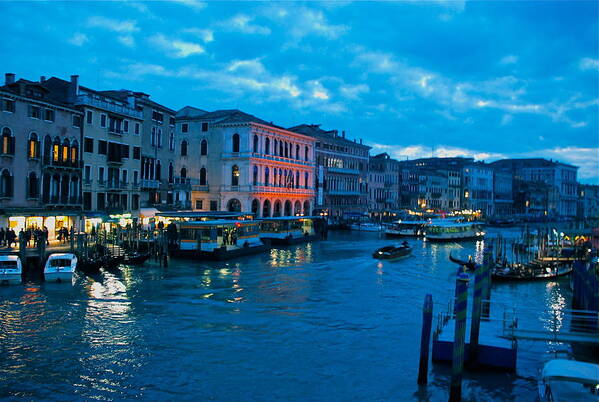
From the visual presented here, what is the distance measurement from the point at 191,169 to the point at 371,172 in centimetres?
3138

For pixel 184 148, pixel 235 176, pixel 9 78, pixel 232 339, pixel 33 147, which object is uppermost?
pixel 9 78

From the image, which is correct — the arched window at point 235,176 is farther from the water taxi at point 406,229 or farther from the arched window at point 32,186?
the arched window at point 32,186

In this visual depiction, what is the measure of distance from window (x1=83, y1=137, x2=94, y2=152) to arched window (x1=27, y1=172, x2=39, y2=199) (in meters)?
4.02

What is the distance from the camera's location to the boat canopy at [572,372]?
9.81 m

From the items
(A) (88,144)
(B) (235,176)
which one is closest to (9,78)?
(A) (88,144)

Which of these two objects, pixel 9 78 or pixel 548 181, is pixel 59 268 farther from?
pixel 548 181

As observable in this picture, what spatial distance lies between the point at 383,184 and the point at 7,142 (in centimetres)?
5456

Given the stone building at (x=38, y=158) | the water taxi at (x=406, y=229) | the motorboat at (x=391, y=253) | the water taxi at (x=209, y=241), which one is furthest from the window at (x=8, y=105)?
the water taxi at (x=406, y=229)

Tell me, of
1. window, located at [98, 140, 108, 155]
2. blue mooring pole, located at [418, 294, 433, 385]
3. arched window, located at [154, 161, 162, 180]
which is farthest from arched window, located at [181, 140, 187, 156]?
blue mooring pole, located at [418, 294, 433, 385]

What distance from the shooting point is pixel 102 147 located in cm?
3281

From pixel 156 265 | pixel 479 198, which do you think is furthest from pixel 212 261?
pixel 479 198

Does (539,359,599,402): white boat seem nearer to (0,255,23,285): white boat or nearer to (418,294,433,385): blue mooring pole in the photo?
(418,294,433,385): blue mooring pole

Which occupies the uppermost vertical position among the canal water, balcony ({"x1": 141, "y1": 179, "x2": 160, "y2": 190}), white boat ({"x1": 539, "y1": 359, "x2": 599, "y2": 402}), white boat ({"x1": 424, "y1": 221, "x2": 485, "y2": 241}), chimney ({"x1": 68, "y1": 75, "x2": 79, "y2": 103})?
chimney ({"x1": 68, "y1": 75, "x2": 79, "y2": 103})

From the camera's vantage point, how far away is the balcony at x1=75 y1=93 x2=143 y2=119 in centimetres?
3098
